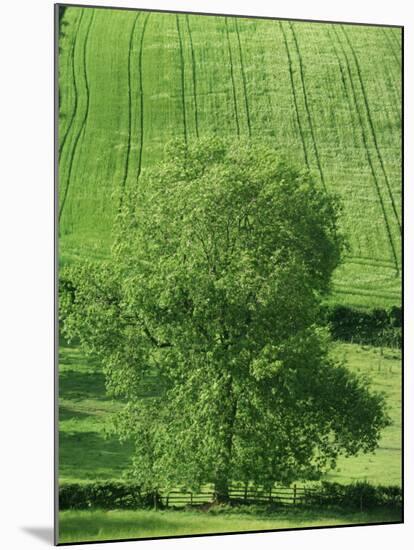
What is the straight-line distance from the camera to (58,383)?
14.3 m

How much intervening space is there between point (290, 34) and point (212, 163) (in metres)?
1.80

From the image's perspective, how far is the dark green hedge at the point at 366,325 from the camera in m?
15.4

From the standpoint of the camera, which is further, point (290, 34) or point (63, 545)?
point (290, 34)

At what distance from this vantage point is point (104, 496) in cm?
1449

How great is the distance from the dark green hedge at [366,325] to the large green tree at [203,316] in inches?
20.0

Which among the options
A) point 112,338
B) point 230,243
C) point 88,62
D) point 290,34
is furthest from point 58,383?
point 290,34

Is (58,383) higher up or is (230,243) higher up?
(230,243)

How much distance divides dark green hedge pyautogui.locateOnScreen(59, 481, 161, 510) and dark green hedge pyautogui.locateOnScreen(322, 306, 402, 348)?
107 inches

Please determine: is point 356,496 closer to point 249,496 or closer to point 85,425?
point 249,496

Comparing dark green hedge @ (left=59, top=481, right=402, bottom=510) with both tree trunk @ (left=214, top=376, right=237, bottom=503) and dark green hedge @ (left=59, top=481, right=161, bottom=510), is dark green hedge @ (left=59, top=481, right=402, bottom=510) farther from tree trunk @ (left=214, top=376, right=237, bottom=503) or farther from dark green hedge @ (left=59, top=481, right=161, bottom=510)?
tree trunk @ (left=214, top=376, right=237, bottom=503)

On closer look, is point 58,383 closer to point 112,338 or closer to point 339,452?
point 112,338

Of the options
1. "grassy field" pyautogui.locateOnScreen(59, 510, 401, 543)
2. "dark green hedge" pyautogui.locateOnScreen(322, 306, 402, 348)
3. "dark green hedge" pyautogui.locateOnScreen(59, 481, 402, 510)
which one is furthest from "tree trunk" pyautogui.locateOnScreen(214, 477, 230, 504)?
"dark green hedge" pyautogui.locateOnScreen(322, 306, 402, 348)

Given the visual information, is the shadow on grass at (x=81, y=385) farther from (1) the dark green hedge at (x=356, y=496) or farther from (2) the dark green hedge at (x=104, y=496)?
(1) the dark green hedge at (x=356, y=496)

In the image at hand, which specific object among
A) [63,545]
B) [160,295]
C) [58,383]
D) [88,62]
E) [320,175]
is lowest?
[63,545]
